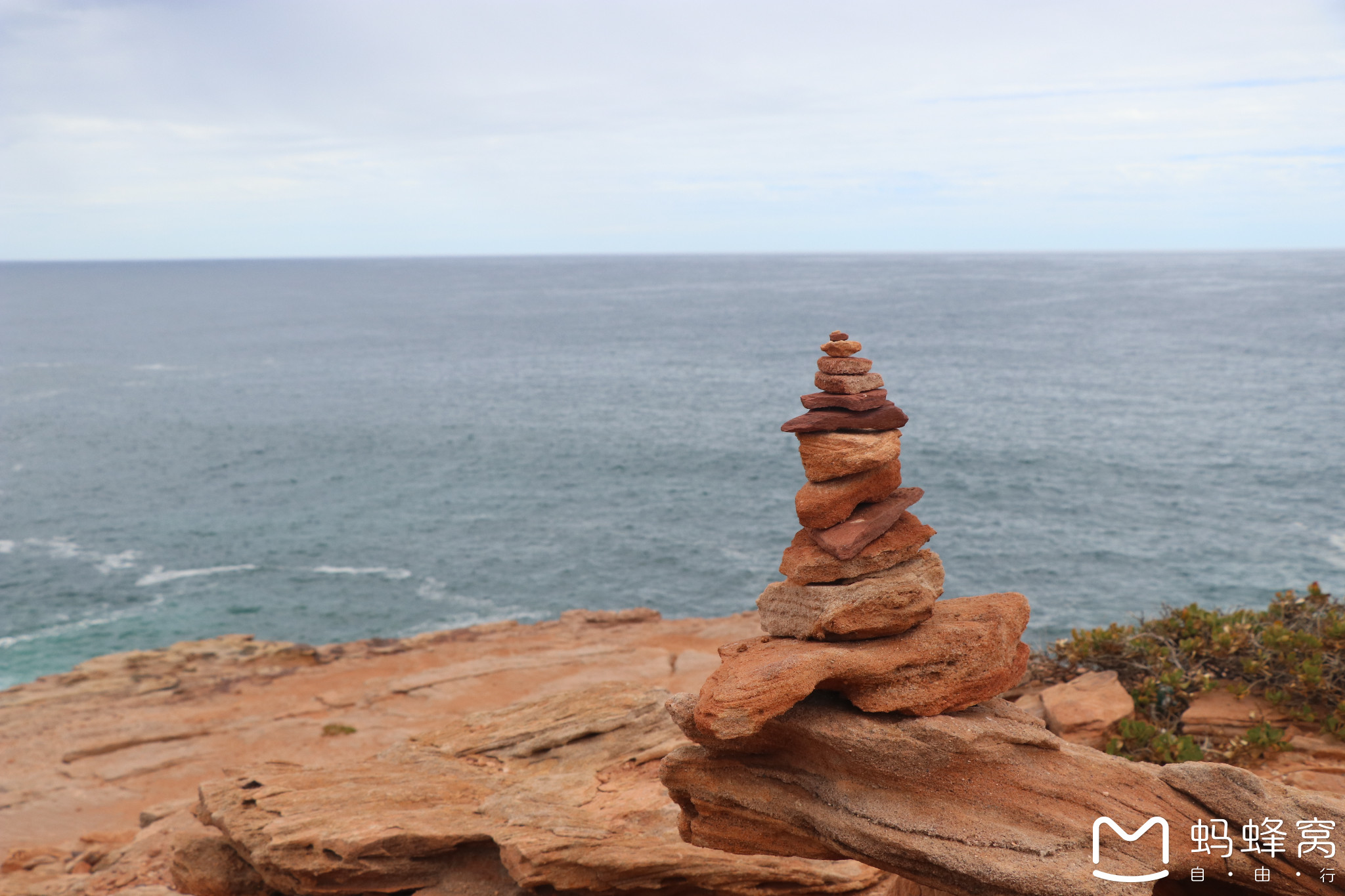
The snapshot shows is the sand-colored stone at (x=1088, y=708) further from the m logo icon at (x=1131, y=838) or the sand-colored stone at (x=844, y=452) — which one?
the sand-colored stone at (x=844, y=452)

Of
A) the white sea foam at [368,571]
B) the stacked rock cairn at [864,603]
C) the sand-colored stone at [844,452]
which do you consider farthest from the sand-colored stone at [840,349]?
the white sea foam at [368,571]

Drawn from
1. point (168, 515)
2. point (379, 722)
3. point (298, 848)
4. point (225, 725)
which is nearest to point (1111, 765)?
point (298, 848)

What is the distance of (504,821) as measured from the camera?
17938mm

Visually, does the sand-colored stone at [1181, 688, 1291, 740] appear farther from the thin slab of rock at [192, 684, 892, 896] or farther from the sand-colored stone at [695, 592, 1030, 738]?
the thin slab of rock at [192, 684, 892, 896]

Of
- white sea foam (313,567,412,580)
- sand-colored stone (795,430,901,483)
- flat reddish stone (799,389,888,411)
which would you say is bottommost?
white sea foam (313,567,412,580)

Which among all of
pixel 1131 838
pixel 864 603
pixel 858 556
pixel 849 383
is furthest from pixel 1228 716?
pixel 849 383

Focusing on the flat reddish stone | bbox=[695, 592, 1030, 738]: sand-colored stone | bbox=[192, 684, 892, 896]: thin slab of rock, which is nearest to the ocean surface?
bbox=[192, 684, 892, 896]: thin slab of rock

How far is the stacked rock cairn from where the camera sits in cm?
1410

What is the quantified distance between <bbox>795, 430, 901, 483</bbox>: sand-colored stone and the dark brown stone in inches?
4.6

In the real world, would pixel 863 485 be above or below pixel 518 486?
above

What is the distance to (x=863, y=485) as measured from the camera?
15.7 meters

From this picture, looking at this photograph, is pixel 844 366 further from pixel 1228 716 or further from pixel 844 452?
pixel 1228 716

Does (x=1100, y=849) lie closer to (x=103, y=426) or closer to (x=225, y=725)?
(x=225, y=725)

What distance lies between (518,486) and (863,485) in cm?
7347
